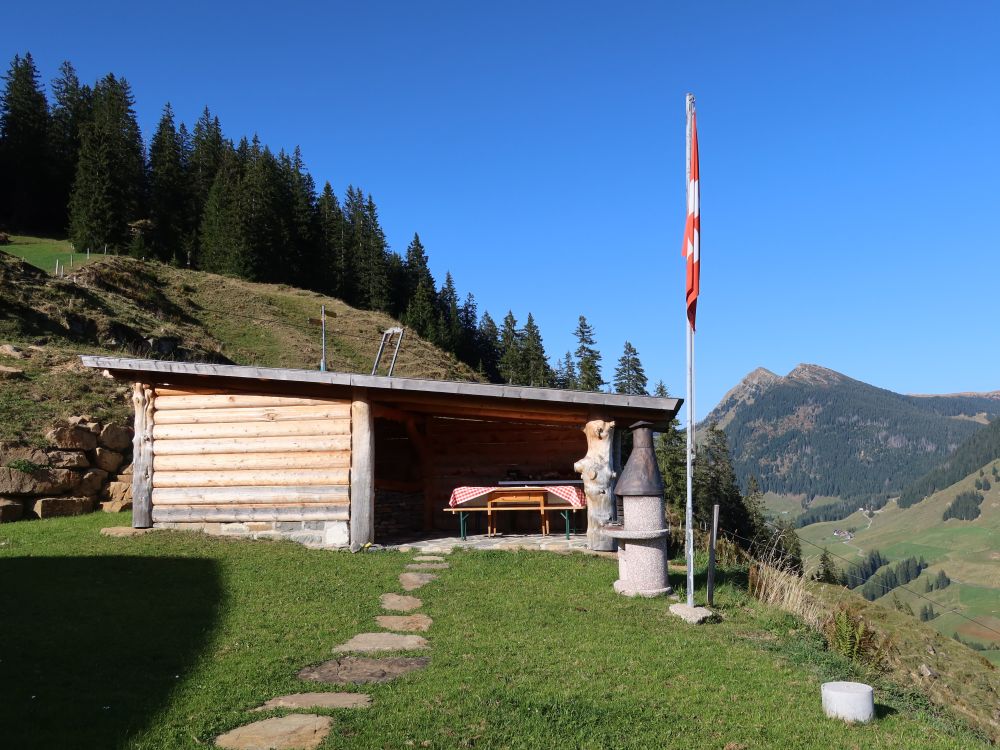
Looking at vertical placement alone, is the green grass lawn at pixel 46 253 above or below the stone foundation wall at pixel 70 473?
above

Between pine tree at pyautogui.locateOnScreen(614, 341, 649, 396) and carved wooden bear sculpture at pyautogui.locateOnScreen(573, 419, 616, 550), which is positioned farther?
pine tree at pyautogui.locateOnScreen(614, 341, 649, 396)

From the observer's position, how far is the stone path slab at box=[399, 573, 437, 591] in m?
10.2

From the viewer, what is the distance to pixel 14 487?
15.5 m

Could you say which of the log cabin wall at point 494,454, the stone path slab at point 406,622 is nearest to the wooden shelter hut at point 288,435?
the log cabin wall at point 494,454

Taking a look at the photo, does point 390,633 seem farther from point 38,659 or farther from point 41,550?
point 41,550

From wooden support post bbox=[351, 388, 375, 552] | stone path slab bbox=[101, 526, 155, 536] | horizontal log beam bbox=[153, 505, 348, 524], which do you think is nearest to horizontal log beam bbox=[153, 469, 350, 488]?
wooden support post bbox=[351, 388, 375, 552]

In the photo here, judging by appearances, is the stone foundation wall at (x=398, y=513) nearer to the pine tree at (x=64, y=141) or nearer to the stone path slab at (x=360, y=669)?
the stone path slab at (x=360, y=669)

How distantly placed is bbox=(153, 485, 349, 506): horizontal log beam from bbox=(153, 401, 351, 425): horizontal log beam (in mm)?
1257

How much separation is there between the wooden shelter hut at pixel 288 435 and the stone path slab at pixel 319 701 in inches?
279

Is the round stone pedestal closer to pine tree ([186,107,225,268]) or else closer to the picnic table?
the picnic table

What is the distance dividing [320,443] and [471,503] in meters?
3.36

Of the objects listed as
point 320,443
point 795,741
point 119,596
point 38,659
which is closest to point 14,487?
point 320,443

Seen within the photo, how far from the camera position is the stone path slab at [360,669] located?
243 inches

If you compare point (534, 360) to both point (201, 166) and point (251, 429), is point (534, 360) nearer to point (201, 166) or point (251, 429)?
point (201, 166)
